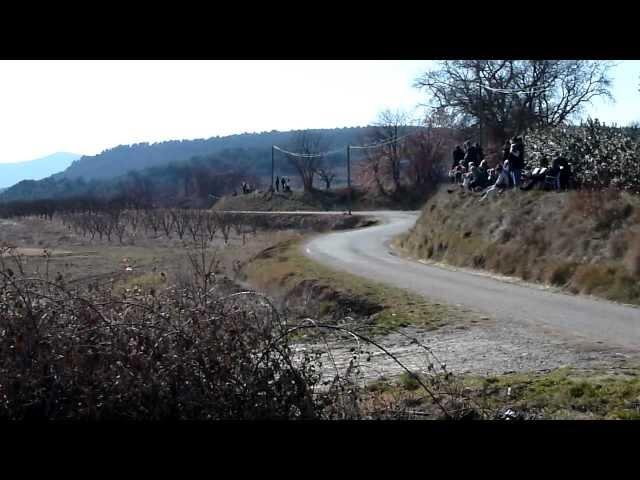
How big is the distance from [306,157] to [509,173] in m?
61.8

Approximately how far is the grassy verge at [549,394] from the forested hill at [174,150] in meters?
94.5

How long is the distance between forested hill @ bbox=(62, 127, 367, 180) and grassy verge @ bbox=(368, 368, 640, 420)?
94493 millimetres

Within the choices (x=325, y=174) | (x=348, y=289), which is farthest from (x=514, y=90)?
(x=325, y=174)

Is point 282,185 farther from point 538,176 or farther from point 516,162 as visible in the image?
point 538,176

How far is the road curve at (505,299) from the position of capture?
12625 mm

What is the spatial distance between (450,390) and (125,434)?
3994mm

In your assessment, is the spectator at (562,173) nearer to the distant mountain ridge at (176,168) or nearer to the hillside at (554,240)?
the hillside at (554,240)

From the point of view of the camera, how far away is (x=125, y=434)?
4.16 m

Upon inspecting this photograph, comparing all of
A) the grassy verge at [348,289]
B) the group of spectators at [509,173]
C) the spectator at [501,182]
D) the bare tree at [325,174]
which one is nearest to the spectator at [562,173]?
the group of spectators at [509,173]

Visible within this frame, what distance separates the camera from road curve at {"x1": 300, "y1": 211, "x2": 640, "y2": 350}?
41.4 ft

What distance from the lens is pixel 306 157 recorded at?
86.5 metres

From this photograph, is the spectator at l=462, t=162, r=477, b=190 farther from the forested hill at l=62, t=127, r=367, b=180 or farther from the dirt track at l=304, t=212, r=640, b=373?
the forested hill at l=62, t=127, r=367, b=180
